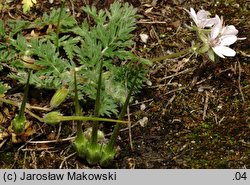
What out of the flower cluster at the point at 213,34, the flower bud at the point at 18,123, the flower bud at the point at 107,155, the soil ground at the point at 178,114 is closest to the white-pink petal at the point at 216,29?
the flower cluster at the point at 213,34

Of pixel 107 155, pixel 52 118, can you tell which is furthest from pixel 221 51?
pixel 52 118

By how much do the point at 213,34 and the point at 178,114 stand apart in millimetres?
428

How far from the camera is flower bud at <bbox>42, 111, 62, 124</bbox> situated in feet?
8.82

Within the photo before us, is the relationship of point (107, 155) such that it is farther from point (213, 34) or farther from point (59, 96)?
point (213, 34)

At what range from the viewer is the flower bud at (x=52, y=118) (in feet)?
8.82

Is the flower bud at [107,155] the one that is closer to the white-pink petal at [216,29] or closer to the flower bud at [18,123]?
the flower bud at [18,123]

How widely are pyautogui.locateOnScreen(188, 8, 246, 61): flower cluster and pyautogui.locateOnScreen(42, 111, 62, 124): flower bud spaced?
71 cm

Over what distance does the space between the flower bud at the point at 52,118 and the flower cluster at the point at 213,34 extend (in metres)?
0.71

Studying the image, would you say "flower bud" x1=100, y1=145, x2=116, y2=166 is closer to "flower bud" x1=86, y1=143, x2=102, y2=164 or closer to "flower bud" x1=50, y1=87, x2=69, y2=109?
"flower bud" x1=86, y1=143, x2=102, y2=164

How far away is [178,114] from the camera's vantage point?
2930 millimetres

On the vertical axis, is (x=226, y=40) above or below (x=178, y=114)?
above

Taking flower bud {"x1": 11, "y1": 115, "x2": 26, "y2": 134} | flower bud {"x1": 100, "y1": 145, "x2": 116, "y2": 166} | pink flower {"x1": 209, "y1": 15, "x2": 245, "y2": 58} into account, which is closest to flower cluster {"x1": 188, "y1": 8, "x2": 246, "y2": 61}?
pink flower {"x1": 209, "y1": 15, "x2": 245, "y2": 58}
